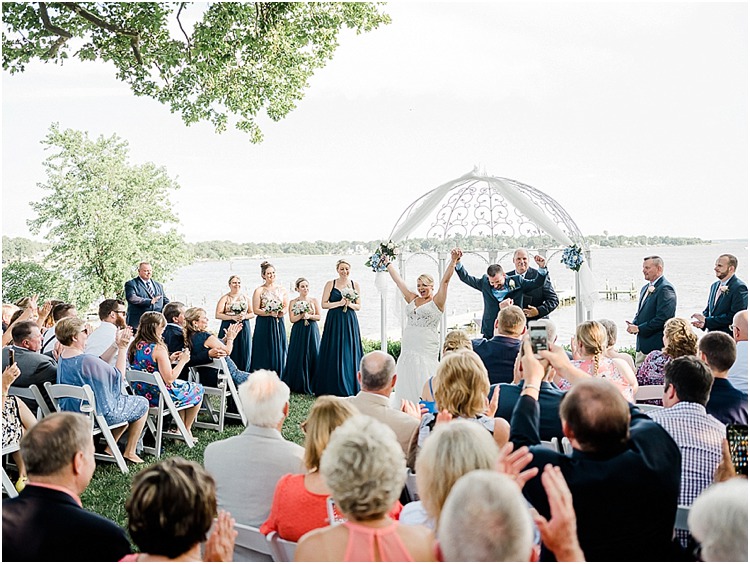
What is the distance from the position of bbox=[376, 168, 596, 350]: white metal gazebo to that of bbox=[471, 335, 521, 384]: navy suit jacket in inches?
135

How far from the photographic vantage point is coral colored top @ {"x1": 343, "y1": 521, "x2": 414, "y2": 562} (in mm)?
2076

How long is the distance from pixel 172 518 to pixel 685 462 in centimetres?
219

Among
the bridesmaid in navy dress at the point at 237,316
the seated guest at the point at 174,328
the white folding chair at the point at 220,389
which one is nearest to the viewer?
the seated guest at the point at 174,328

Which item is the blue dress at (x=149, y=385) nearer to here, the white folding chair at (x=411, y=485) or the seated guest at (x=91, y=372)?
the seated guest at (x=91, y=372)

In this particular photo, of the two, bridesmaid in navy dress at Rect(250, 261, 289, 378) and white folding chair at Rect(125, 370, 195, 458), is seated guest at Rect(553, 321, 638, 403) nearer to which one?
white folding chair at Rect(125, 370, 195, 458)

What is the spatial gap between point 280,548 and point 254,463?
520 millimetres

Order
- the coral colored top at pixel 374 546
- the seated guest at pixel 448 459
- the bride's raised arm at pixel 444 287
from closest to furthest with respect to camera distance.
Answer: the coral colored top at pixel 374 546, the seated guest at pixel 448 459, the bride's raised arm at pixel 444 287

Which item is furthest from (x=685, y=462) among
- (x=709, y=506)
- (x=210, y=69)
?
(x=210, y=69)

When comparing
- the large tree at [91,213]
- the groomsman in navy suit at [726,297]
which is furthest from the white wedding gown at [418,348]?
the large tree at [91,213]

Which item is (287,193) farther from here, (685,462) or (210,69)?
(685,462)

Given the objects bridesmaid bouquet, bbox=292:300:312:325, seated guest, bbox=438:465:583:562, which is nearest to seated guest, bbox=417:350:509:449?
seated guest, bbox=438:465:583:562

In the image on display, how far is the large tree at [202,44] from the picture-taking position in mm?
7344

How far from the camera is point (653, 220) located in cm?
5469

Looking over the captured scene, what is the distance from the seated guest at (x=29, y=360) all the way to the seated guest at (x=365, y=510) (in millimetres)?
4000
